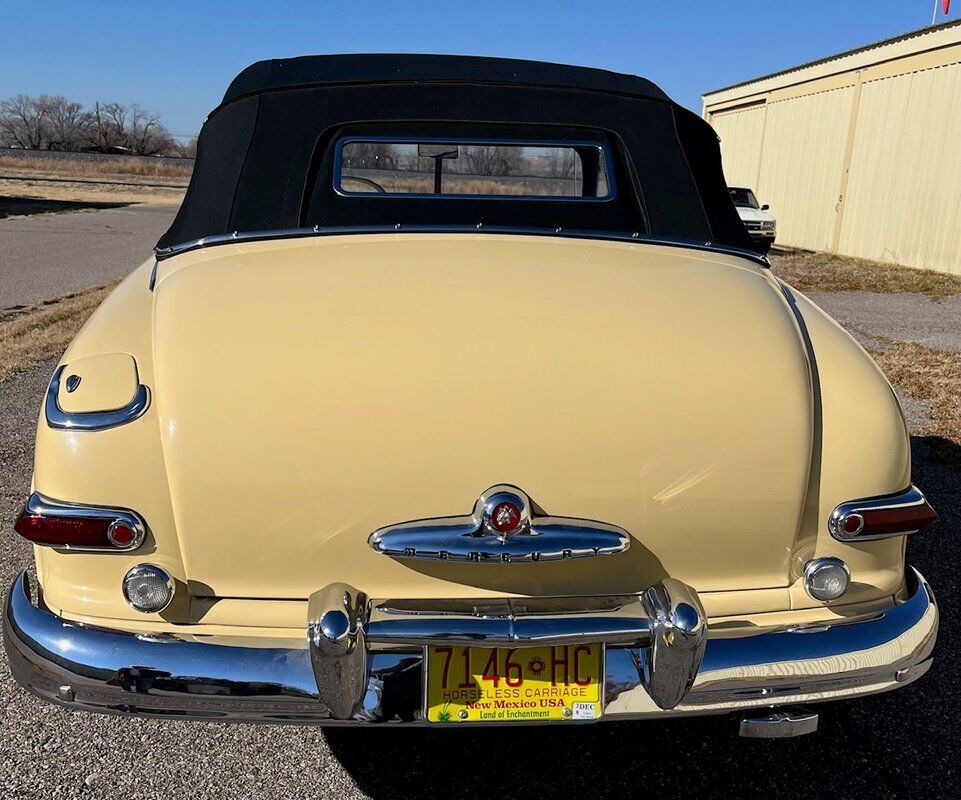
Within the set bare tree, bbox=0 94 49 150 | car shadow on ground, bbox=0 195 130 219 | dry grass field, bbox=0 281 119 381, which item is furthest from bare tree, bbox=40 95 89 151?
dry grass field, bbox=0 281 119 381

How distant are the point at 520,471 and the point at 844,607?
2.65ft

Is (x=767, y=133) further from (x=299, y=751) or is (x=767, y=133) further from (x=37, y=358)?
(x=299, y=751)

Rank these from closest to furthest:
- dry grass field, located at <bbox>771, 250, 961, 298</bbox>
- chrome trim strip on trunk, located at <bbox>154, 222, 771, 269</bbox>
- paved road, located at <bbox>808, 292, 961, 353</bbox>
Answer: chrome trim strip on trunk, located at <bbox>154, 222, 771, 269</bbox> → paved road, located at <bbox>808, 292, 961, 353</bbox> → dry grass field, located at <bbox>771, 250, 961, 298</bbox>

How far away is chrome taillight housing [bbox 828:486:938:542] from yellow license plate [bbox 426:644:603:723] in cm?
59

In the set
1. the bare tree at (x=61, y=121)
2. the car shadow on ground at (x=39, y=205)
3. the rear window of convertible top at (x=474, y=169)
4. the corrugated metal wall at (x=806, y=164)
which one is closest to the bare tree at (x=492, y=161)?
the rear window of convertible top at (x=474, y=169)

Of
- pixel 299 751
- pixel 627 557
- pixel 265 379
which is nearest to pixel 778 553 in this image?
pixel 627 557

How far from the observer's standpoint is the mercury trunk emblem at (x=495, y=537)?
1.58 metres

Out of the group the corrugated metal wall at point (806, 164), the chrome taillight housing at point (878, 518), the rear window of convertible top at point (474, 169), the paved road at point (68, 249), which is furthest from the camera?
the corrugated metal wall at point (806, 164)

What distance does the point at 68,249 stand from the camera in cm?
1345

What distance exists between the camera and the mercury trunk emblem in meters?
1.58

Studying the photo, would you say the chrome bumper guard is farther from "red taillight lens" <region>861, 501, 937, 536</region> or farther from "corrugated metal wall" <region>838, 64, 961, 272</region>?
"corrugated metal wall" <region>838, 64, 961, 272</region>

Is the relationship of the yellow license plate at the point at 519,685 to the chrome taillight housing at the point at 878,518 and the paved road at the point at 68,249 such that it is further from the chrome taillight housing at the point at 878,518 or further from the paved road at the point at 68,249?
the paved road at the point at 68,249

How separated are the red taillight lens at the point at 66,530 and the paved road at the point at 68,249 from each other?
7560 millimetres

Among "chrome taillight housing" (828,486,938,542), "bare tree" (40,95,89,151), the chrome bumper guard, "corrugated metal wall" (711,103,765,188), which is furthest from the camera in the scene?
"bare tree" (40,95,89,151)
